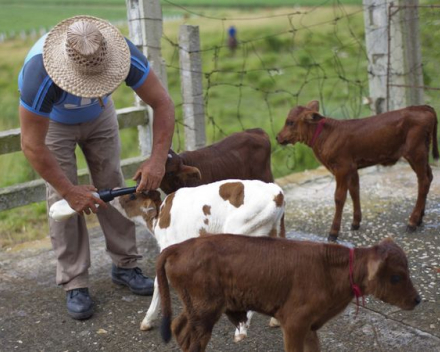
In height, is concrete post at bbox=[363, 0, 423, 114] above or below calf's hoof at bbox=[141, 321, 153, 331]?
above

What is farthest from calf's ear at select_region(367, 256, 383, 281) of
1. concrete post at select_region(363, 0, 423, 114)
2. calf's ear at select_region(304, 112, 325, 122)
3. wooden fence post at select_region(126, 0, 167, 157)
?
concrete post at select_region(363, 0, 423, 114)

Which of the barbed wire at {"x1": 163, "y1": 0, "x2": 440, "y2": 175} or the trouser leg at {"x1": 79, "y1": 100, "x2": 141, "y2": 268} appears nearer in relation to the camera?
the trouser leg at {"x1": 79, "y1": 100, "x2": 141, "y2": 268}

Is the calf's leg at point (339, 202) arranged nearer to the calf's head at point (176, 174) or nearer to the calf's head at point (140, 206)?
the calf's head at point (176, 174)

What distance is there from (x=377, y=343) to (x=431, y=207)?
2478 mm

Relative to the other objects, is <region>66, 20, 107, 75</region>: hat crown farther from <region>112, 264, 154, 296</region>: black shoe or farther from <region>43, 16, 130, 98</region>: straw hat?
<region>112, 264, 154, 296</region>: black shoe

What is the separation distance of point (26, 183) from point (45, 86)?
79.5 inches

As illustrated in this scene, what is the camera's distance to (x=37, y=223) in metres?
7.66

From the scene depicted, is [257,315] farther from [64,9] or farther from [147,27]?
[64,9]

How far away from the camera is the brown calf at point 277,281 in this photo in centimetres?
386

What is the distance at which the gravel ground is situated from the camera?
4.61 meters

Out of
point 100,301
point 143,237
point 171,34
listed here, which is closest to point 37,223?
point 143,237

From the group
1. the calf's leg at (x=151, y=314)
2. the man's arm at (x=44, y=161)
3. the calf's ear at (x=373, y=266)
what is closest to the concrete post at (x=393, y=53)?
the calf's leg at (x=151, y=314)

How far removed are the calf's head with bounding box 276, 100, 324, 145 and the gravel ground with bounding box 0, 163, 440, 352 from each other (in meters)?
0.76

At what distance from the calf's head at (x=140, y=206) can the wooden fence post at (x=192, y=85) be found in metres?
1.79
